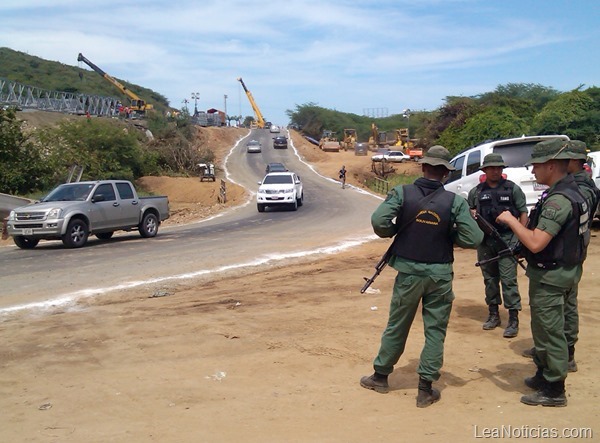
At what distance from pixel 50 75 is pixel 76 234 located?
4411 inches

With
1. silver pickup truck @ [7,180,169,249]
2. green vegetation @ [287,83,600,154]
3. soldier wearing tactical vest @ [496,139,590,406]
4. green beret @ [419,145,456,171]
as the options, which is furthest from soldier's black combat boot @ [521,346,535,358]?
green vegetation @ [287,83,600,154]

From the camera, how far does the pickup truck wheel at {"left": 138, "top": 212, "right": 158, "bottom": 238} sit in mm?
17062

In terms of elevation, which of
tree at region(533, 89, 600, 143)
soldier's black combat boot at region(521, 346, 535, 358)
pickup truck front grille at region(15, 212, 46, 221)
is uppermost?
tree at region(533, 89, 600, 143)

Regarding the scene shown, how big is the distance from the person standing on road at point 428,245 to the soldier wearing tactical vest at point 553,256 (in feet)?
1.25

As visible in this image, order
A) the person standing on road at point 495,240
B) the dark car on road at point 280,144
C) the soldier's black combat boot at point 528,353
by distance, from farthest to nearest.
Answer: the dark car on road at point 280,144 → the person standing on road at point 495,240 → the soldier's black combat boot at point 528,353

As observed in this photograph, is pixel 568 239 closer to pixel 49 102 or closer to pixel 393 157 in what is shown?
pixel 393 157

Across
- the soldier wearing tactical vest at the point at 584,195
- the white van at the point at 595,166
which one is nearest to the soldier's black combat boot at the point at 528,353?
the soldier wearing tactical vest at the point at 584,195

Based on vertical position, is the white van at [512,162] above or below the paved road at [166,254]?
above

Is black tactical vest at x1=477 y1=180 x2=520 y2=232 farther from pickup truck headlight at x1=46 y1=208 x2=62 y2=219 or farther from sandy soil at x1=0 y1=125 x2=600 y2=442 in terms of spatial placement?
pickup truck headlight at x1=46 y1=208 x2=62 y2=219

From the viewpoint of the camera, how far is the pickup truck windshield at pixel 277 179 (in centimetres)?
2770

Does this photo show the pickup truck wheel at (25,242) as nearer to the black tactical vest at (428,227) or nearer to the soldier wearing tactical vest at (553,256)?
the black tactical vest at (428,227)

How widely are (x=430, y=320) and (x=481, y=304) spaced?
346 centimetres

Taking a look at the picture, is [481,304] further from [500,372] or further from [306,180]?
[306,180]

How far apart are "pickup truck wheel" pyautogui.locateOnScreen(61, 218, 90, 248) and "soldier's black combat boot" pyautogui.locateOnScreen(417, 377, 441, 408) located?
38.4ft
